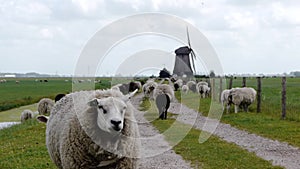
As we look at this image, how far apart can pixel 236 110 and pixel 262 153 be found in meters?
10.7

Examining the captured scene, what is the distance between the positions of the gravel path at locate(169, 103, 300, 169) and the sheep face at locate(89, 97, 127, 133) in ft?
17.2

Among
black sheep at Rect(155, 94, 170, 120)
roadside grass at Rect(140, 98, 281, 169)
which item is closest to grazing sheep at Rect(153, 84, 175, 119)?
black sheep at Rect(155, 94, 170, 120)

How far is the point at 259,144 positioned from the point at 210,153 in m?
2.20

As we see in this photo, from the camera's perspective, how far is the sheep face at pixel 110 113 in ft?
19.4

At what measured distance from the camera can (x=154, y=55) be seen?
11781 millimetres

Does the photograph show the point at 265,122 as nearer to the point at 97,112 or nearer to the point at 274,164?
the point at 274,164

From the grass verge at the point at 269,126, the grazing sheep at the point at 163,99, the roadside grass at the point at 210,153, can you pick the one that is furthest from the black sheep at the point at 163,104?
the roadside grass at the point at 210,153

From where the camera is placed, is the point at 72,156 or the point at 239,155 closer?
the point at 72,156

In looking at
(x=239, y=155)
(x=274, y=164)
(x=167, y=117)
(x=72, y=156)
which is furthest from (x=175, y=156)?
(x=167, y=117)

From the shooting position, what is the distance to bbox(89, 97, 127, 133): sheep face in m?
5.90

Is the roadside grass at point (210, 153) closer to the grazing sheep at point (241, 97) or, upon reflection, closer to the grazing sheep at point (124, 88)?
the grazing sheep at point (241, 97)

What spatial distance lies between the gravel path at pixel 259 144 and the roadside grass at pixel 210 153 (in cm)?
34

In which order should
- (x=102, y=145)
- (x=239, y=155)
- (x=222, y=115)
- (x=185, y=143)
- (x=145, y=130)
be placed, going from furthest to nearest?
(x=222, y=115), (x=145, y=130), (x=185, y=143), (x=239, y=155), (x=102, y=145)

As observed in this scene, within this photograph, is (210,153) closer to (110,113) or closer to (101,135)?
(101,135)
